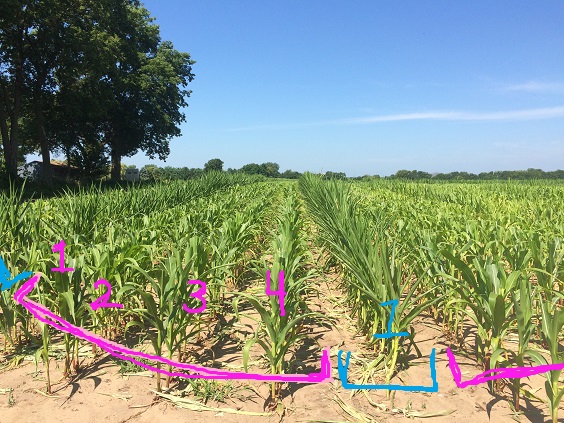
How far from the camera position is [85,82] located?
18.6 meters

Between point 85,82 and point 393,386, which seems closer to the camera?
point 393,386

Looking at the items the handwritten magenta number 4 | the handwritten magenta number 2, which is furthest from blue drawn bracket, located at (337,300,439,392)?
the handwritten magenta number 2

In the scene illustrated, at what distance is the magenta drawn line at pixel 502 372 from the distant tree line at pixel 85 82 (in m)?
16.2

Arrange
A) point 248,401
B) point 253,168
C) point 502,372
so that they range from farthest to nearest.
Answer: point 253,168 → point 248,401 → point 502,372

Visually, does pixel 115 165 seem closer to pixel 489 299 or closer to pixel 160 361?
pixel 160 361

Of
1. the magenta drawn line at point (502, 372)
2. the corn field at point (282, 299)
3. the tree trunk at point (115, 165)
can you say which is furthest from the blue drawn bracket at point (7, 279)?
the tree trunk at point (115, 165)

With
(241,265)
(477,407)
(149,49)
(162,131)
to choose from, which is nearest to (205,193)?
(241,265)

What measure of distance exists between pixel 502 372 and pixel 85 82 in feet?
Answer: 69.3

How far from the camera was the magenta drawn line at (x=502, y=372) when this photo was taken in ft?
6.04

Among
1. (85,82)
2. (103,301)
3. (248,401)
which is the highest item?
(85,82)

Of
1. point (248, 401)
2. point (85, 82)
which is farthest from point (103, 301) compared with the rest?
point (85, 82)

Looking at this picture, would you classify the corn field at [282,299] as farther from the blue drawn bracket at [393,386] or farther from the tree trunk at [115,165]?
the tree trunk at [115,165]

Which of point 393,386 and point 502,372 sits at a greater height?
point 502,372

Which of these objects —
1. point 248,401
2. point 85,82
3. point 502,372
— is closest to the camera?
point 502,372
